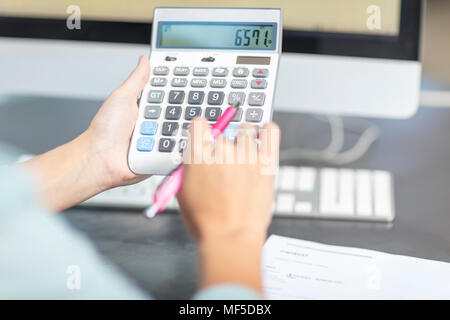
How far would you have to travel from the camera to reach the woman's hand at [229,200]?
0.33m

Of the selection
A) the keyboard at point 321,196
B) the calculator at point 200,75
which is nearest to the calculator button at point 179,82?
the calculator at point 200,75

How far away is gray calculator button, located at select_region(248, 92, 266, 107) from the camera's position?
443mm

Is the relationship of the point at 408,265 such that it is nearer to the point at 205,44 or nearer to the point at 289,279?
the point at 289,279

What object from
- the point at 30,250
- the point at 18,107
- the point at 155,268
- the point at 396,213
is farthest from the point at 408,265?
the point at 18,107

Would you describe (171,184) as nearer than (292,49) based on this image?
Yes

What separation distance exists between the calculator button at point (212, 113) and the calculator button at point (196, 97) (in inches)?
0.5

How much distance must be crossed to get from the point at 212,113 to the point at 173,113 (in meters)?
0.04

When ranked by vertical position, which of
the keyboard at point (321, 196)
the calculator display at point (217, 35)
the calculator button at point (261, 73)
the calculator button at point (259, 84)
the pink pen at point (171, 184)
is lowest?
the keyboard at point (321, 196)

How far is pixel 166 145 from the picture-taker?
1.47ft

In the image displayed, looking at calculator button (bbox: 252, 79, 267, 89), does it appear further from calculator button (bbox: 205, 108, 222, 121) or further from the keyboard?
the keyboard

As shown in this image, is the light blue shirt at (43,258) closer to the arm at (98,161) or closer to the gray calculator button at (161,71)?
the arm at (98,161)

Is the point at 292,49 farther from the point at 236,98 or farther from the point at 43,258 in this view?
the point at 43,258

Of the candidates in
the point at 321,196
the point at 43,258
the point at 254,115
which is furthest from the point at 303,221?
the point at 43,258
